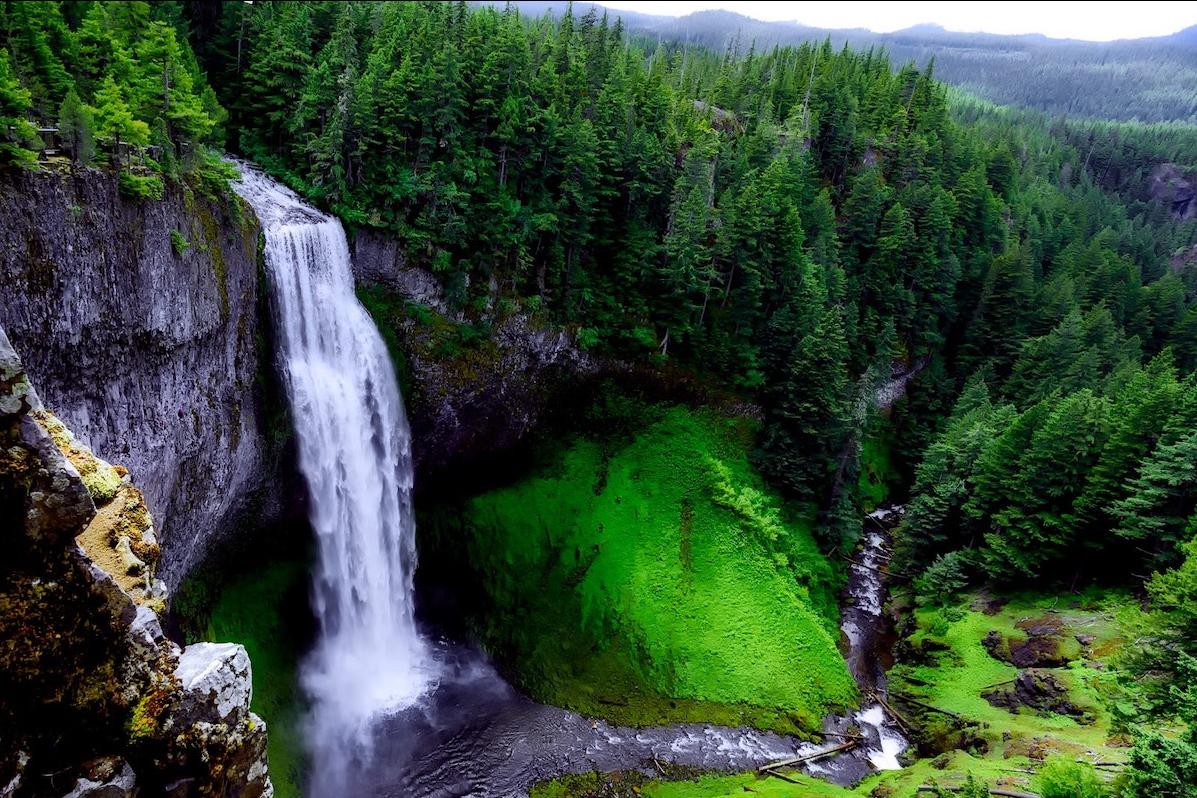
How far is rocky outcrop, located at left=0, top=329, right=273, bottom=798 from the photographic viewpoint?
7.38 metres

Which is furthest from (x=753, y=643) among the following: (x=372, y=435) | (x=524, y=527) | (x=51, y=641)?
(x=51, y=641)

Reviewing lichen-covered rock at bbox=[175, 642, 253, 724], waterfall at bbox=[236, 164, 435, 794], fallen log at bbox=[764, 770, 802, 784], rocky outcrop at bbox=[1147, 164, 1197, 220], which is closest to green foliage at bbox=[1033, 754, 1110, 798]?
fallen log at bbox=[764, 770, 802, 784]

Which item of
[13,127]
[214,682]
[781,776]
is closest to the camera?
[214,682]

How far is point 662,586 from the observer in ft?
127

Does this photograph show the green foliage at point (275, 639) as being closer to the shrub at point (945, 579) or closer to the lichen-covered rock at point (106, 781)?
the lichen-covered rock at point (106, 781)

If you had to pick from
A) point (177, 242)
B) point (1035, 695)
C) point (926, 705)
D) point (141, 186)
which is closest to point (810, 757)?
point (926, 705)

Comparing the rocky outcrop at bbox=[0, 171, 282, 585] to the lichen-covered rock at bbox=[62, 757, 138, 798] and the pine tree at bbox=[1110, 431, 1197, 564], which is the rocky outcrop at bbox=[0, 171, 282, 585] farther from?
the pine tree at bbox=[1110, 431, 1197, 564]

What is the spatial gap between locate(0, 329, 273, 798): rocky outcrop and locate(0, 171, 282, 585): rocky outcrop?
42.2ft

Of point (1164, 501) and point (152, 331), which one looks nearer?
point (152, 331)

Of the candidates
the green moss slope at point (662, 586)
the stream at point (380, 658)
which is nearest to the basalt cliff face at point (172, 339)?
the stream at point (380, 658)

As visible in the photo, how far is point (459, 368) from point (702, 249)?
17.5m

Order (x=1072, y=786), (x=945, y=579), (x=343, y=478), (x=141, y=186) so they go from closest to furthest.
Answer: (x=1072, y=786)
(x=141, y=186)
(x=343, y=478)
(x=945, y=579)

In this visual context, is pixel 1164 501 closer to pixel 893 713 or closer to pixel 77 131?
pixel 893 713

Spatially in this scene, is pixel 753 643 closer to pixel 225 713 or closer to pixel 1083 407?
pixel 1083 407
